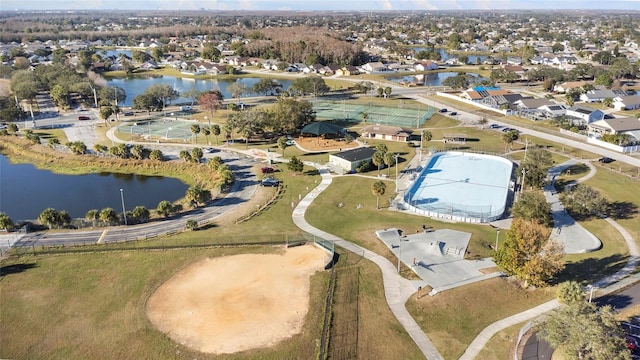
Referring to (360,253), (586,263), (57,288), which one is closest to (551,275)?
(586,263)

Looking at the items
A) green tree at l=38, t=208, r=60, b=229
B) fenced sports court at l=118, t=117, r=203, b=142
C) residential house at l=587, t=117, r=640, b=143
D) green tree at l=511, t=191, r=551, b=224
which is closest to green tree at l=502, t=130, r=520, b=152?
residential house at l=587, t=117, r=640, b=143

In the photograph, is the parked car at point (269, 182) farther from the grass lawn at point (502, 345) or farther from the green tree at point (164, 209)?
the grass lawn at point (502, 345)

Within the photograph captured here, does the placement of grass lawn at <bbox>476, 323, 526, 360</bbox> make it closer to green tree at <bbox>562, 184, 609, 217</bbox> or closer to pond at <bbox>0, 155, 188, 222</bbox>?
green tree at <bbox>562, 184, 609, 217</bbox>

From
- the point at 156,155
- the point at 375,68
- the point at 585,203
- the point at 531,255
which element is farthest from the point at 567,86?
the point at 156,155

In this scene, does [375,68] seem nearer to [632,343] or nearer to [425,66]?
[425,66]

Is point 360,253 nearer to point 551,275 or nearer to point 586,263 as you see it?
point 551,275
